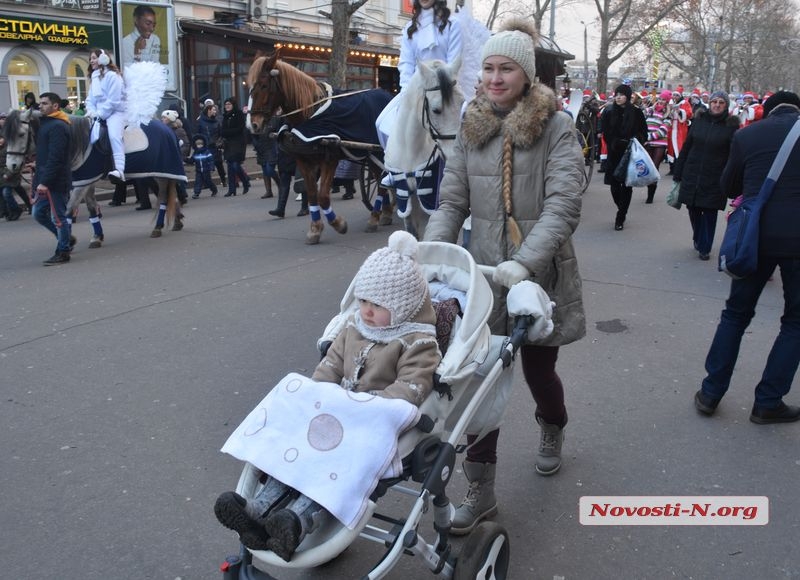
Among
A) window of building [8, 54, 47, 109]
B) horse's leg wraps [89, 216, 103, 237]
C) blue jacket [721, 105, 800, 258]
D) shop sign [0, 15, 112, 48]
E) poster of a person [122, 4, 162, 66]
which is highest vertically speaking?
shop sign [0, 15, 112, 48]

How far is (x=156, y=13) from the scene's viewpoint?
57.7 ft

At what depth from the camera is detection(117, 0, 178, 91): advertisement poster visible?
1709 centimetres

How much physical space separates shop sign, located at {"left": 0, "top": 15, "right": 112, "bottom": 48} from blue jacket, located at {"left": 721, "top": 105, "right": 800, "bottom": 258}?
2322cm

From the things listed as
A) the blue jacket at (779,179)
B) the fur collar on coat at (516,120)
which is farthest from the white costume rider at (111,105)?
the blue jacket at (779,179)

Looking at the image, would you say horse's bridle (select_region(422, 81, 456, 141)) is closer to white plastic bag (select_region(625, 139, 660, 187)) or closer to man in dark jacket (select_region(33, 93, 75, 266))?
white plastic bag (select_region(625, 139, 660, 187))

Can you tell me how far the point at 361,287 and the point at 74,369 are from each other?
11.8 ft

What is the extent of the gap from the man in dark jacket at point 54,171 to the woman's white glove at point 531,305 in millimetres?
7627

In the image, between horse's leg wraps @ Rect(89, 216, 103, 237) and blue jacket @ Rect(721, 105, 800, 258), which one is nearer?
blue jacket @ Rect(721, 105, 800, 258)

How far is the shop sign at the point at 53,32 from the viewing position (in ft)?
72.8

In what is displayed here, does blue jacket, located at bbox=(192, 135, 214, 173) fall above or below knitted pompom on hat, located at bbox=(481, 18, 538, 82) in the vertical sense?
below

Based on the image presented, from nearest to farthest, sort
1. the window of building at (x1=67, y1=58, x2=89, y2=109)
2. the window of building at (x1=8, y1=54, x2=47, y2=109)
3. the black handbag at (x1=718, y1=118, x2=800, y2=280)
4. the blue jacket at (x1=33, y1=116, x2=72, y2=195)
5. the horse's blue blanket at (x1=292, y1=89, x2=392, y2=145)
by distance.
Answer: the black handbag at (x1=718, y1=118, x2=800, y2=280) → the blue jacket at (x1=33, y1=116, x2=72, y2=195) → the horse's blue blanket at (x1=292, y1=89, x2=392, y2=145) → the window of building at (x1=8, y1=54, x2=47, y2=109) → the window of building at (x1=67, y1=58, x2=89, y2=109)

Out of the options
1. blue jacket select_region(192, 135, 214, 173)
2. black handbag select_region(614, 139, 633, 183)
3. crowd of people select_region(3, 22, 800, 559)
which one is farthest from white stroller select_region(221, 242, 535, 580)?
blue jacket select_region(192, 135, 214, 173)

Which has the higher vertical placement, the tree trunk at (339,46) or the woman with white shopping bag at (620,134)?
the tree trunk at (339,46)

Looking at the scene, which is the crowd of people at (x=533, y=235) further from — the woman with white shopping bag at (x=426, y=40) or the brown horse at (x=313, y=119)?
the brown horse at (x=313, y=119)
